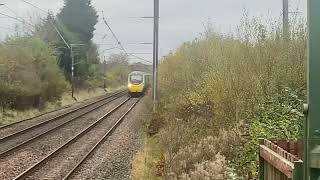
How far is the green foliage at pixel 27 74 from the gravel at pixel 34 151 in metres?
8.20

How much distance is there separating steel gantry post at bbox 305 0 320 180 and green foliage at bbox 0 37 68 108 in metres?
31.8

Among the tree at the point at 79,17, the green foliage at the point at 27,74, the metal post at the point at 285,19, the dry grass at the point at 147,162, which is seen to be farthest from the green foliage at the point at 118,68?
the metal post at the point at 285,19

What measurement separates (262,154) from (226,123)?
8.02 meters

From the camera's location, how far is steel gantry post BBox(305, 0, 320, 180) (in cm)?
228

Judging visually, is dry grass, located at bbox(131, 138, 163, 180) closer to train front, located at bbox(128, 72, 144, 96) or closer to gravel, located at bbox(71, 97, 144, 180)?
gravel, located at bbox(71, 97, 144, 180)

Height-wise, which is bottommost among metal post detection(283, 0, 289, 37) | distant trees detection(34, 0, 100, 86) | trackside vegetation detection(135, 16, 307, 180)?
trackside vegetation detection(135, 16, 307, 180)

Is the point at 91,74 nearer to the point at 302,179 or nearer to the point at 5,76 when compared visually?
the point at 5,76

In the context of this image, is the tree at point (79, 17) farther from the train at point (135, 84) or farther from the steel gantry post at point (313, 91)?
the steel gantry post at point (313, 91)

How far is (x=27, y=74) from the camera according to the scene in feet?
116

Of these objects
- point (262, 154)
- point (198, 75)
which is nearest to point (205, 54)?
point (198, 75)

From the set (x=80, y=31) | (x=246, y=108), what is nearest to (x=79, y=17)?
(x=80, y=31)

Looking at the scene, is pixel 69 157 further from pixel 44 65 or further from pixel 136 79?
pixel 136 79

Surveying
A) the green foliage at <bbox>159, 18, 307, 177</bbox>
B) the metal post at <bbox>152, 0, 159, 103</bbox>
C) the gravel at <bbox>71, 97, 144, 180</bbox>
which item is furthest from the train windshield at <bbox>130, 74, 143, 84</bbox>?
the green foliage at <bbox>159, 18, 307, 177</bbox>

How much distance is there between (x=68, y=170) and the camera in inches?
581
